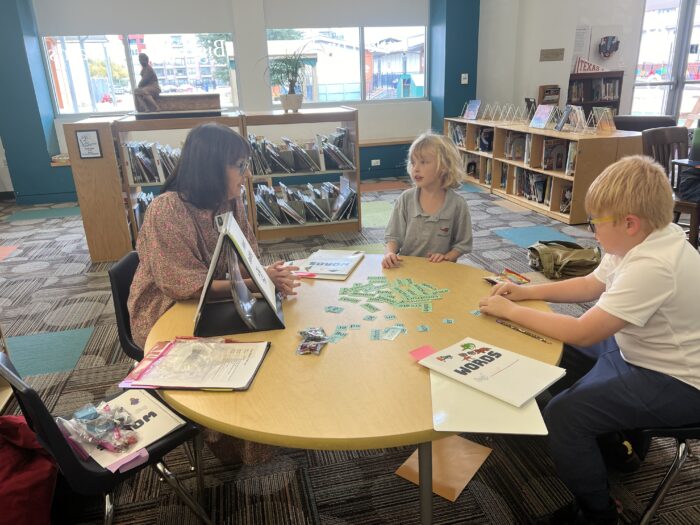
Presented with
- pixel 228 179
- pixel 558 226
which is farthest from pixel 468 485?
pixel 558 226

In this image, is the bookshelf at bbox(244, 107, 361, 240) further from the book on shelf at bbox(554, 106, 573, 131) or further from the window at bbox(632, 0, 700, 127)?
the window at bbox(632, 0, 700, 127)

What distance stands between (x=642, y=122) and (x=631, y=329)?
4.91 m

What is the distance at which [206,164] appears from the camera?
5.66 feet

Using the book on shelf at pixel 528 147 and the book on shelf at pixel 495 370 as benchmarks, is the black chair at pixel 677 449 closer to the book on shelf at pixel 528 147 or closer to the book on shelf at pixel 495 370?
the book on shelf at pixel 495 370

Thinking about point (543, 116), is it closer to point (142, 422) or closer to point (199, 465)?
point (199, 465)

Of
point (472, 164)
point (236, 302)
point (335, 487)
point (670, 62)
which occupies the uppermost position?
point (670, 62)

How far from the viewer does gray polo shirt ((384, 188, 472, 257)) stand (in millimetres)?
2367

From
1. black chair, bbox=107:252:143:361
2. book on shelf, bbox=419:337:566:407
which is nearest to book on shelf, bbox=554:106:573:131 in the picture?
book on shelf, bbox=419:337:566:407

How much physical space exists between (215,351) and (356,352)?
387mm

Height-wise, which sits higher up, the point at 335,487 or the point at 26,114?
the point at 26,114

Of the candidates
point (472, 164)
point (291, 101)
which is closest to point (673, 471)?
point (291, 101)

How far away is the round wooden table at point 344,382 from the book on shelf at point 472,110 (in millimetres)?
5620

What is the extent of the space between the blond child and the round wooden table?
2.28ft

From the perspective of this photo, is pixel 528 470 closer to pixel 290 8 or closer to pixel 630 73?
pixel 290 8
